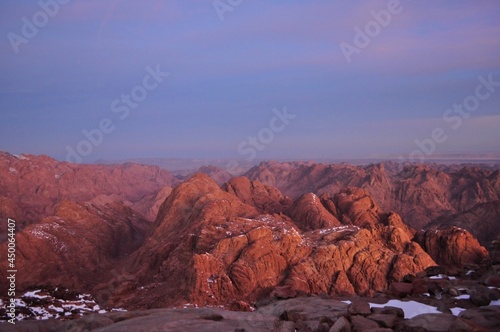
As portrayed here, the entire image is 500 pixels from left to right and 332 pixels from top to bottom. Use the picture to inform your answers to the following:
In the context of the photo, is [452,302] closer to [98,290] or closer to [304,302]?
[304,302]

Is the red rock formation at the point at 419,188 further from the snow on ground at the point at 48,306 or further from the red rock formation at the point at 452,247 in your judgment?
the snow on ground at the point at 48,306

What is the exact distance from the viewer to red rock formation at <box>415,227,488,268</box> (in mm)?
44469

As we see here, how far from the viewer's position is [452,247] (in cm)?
4575

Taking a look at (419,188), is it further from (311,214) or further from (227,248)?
(227,248)

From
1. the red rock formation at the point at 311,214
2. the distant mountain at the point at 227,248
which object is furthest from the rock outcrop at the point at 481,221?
the red rock formation at the point at 311,214

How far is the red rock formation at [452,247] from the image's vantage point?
44.5 meters

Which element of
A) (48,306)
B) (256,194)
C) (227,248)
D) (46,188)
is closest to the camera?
(48,306)

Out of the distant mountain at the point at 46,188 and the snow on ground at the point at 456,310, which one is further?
the distant mountain at the point at 46,188

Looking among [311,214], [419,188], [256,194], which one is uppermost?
→ [256,194]

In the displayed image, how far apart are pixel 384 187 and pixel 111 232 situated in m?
85.3

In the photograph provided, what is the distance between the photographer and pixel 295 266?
3881 cm

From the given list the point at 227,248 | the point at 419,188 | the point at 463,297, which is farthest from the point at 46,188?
the point at 463,297

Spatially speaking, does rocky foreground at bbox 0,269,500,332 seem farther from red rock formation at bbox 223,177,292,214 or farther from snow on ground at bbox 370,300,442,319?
red rock formation at bbox 223,177,292,214

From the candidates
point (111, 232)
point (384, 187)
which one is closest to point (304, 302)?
point (111, 232)
